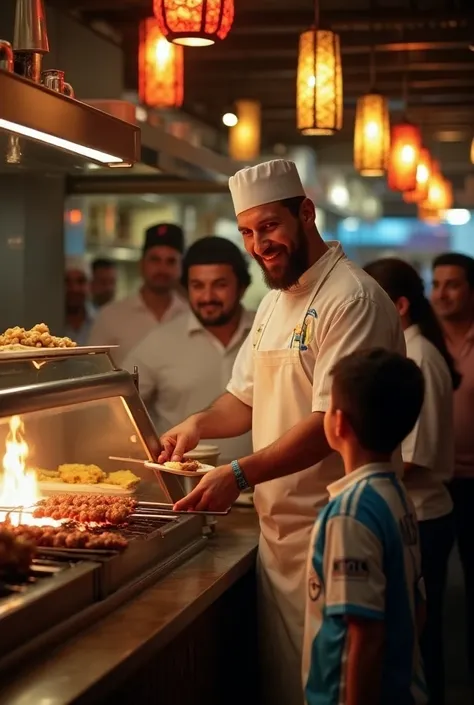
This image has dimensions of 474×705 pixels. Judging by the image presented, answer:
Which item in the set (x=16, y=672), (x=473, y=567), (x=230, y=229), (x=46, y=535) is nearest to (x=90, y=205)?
(x=230, y=229)

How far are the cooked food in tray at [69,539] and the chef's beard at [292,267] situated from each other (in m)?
1.00

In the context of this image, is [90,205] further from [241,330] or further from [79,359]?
[79,359]

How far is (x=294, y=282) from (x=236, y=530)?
3.15ft

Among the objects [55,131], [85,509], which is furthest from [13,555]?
[55,131]

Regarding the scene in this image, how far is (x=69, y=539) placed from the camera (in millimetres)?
2932

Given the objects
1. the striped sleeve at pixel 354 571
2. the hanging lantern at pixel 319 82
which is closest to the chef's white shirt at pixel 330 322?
the striped sleeve at pixel 354 571

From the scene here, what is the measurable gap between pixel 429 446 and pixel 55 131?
2.13 m

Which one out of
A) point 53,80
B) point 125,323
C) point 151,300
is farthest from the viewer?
point 151,300

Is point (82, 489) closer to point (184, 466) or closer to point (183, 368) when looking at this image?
point (184, 466)

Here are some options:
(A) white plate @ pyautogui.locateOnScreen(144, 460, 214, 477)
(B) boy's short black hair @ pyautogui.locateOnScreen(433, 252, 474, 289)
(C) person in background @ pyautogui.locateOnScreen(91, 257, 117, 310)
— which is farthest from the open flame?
(C) person in background @ pyautogui.locateOnScreen(91, 257, 117, 310)

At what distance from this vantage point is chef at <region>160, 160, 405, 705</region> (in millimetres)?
3424

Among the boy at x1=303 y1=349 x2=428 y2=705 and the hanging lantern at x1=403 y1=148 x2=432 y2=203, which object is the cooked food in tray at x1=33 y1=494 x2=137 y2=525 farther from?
the hanging lantern at x1=403 y1=148 x2=432 y2=203

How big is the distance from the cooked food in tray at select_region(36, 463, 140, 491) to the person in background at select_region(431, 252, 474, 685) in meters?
2.55

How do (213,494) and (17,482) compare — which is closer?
(213,494)
